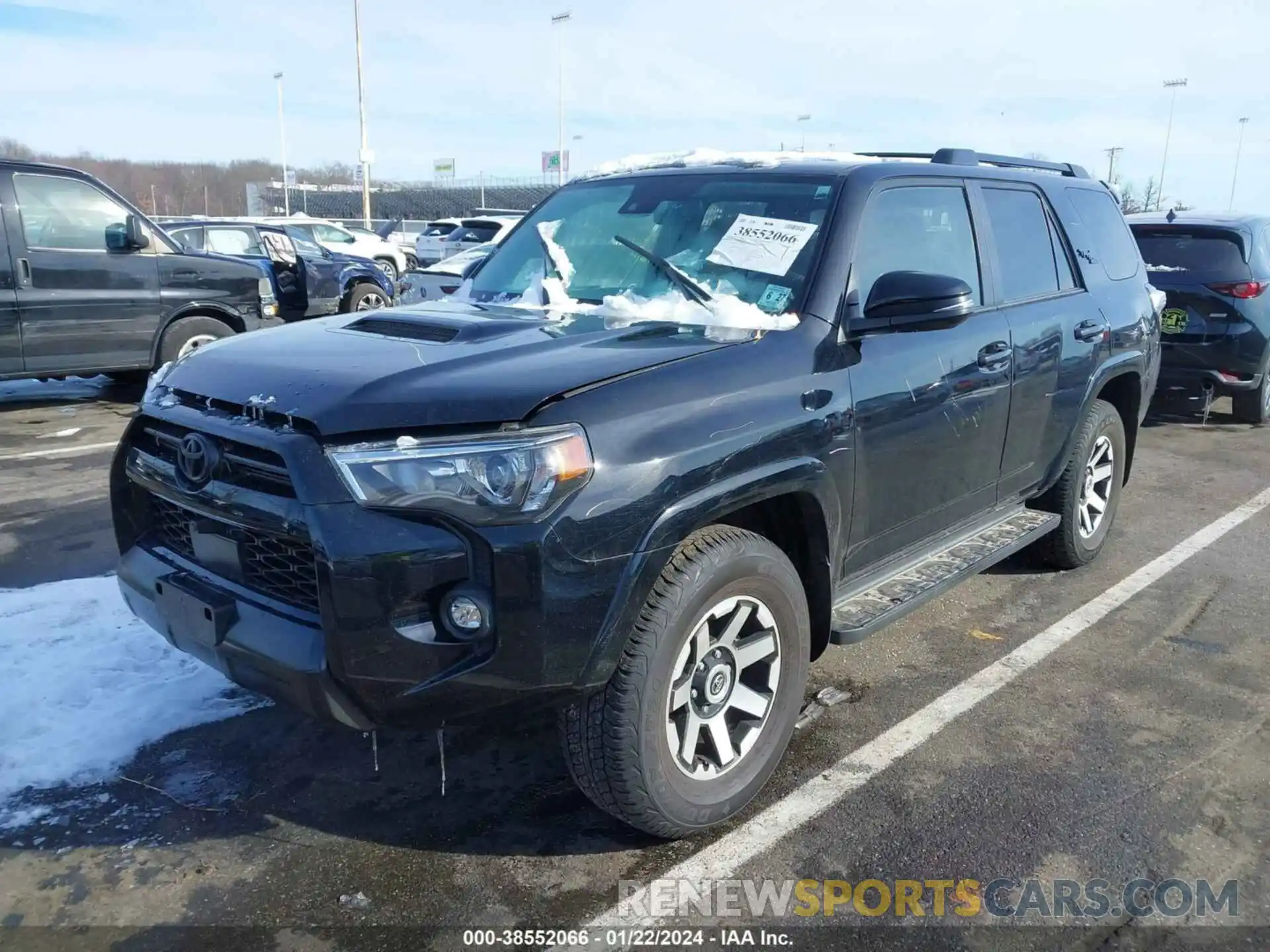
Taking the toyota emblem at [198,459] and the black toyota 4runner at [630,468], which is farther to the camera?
the toyota emblem at [198,459]

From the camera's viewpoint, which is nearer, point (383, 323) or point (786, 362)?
point (786, 362)

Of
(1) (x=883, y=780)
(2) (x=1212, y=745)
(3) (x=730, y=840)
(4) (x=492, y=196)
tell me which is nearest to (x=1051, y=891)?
(1) (x=883, y=780)

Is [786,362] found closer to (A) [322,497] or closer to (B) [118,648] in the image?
(A) [322,497]

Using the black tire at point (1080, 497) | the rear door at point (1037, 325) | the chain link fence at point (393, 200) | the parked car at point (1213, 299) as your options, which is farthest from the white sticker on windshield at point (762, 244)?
the chain link fence at point (393, 200)

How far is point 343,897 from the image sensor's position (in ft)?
8.73

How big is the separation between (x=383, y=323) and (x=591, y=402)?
1.19m

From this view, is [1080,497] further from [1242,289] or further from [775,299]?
[1242,289]

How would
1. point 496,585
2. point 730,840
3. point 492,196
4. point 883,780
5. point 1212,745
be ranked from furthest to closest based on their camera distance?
point 492,196 → point 1212,745 → point 883,780 → point 730,840 → point 496,585

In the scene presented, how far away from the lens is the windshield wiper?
11.0 feet

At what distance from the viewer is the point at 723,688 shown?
9.57 feet

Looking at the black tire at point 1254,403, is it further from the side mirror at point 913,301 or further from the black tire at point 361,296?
the black tire at point 361,296

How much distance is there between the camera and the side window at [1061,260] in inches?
183

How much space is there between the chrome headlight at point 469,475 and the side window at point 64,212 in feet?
24.2

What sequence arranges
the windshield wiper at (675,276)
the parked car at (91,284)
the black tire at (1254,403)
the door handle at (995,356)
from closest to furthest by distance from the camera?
the windshield wiper at (675,276) < the door handle at (995,356) < the parked car at (91,284) < the black tire at (1254,403)
